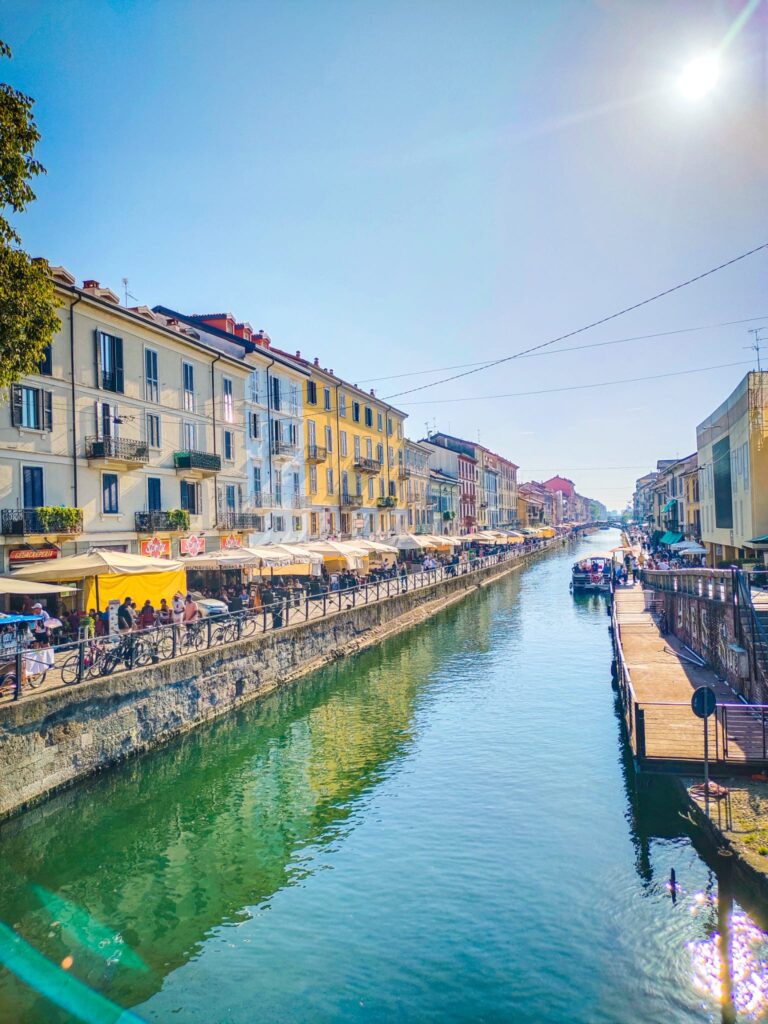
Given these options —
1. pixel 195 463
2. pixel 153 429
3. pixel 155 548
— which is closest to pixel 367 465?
pixel 195 463

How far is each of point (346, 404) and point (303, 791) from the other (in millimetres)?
35429

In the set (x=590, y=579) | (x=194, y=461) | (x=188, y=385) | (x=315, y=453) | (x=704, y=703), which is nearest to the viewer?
(x=704, y=703)

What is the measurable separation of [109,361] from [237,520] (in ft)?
32.2

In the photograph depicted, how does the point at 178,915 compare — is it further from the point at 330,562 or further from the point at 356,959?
the point at 330,562

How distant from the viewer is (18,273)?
40.6 feet

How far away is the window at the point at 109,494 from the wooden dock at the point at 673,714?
57.5ft

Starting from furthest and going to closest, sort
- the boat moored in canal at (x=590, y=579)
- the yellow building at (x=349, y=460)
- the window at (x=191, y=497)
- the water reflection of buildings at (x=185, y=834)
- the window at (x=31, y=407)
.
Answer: the boat moored in canal at (x=590, y=579) → the yellow building at (x=349, y=460) → the window at (x=191, y=497) → the window at (x=31, y=407) → the water reflection of buildings at (x=185, y=834)

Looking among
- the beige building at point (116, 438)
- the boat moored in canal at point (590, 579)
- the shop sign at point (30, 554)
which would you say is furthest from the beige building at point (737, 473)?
the shop sign at point (30, 554)

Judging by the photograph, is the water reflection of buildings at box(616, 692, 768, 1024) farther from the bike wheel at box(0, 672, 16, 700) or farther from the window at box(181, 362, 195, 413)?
the window at box(181, 362, 195, 413)

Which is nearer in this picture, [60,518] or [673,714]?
[673,714]

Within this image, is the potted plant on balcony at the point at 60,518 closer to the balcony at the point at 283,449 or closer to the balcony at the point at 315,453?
the balcony at the point at 283,449

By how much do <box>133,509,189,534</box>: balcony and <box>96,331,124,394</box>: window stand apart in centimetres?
463

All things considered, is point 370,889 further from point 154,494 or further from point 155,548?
point 154,494

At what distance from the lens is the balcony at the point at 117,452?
2414 centimetres
